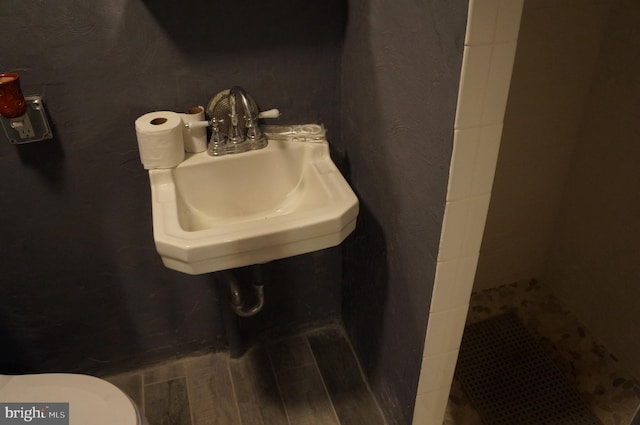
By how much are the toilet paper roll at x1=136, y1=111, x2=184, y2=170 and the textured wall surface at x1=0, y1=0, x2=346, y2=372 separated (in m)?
0.07

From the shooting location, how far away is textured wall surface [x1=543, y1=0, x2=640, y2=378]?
59.6 inches

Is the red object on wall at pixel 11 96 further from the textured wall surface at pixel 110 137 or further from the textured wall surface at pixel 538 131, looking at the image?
the textured wall surface at pixel 538 131

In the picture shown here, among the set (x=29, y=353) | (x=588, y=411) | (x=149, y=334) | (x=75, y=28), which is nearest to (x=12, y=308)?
(x=29, y=353)

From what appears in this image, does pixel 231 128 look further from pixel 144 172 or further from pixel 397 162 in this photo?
pixel 397 162

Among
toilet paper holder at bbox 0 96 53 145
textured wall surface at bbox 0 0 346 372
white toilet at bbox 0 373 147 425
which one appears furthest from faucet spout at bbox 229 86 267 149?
white toilet at bbox 0 373 147 425

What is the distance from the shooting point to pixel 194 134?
130cm

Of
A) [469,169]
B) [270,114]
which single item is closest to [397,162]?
[469,169]

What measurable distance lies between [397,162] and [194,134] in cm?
54

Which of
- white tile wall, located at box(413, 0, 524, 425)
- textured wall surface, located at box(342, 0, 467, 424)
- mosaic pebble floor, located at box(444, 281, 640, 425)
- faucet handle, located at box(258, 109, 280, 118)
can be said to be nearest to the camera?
white tile wall, located at box(413, 0, 524, 425)

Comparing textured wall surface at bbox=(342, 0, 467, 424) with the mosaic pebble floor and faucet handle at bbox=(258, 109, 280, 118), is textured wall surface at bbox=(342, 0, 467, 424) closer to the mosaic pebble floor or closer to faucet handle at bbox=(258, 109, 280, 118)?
faucet handle at bbox=(258, 109, 280, 118)

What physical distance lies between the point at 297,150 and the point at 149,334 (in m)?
0.83

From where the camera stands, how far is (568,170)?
1.81 metres

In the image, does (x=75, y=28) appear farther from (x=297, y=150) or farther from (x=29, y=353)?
(x=29, y=353)

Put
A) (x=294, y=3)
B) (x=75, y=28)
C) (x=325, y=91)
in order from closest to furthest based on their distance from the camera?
(x=75, y=28)
(x=294, y=3)
(x=325, y=91)
